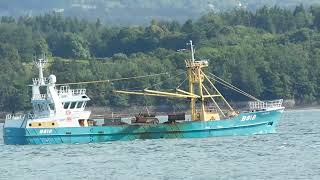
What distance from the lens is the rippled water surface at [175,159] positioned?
240ft

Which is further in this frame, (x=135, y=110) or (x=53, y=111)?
(x=135, y=110)

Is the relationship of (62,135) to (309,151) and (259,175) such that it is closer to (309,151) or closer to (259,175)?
(309,151)

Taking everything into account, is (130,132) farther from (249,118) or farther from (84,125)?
(249,118)

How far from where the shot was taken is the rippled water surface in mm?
73250

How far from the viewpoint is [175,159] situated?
82.4 m

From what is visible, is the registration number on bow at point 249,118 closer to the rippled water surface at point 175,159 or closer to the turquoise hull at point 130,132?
the turquoise hull at point 130,132

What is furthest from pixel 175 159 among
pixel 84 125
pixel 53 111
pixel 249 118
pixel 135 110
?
pixel 135 110

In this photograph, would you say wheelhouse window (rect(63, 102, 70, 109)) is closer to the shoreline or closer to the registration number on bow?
the registration number on bow

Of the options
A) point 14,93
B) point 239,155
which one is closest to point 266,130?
point 239,155

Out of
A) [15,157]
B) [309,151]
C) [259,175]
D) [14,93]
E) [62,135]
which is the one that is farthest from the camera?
[14,93]

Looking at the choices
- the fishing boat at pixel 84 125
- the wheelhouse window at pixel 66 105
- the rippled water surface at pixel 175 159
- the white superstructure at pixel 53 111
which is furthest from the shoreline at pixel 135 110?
the rippled water surface at pixel 175 159

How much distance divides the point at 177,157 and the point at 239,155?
384cm

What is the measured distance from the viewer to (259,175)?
70.6 m

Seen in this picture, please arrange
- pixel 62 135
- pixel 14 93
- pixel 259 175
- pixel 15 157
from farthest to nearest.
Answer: pixel 14 93, pixel 62 135, pixel 15 157, pixel 259 175
